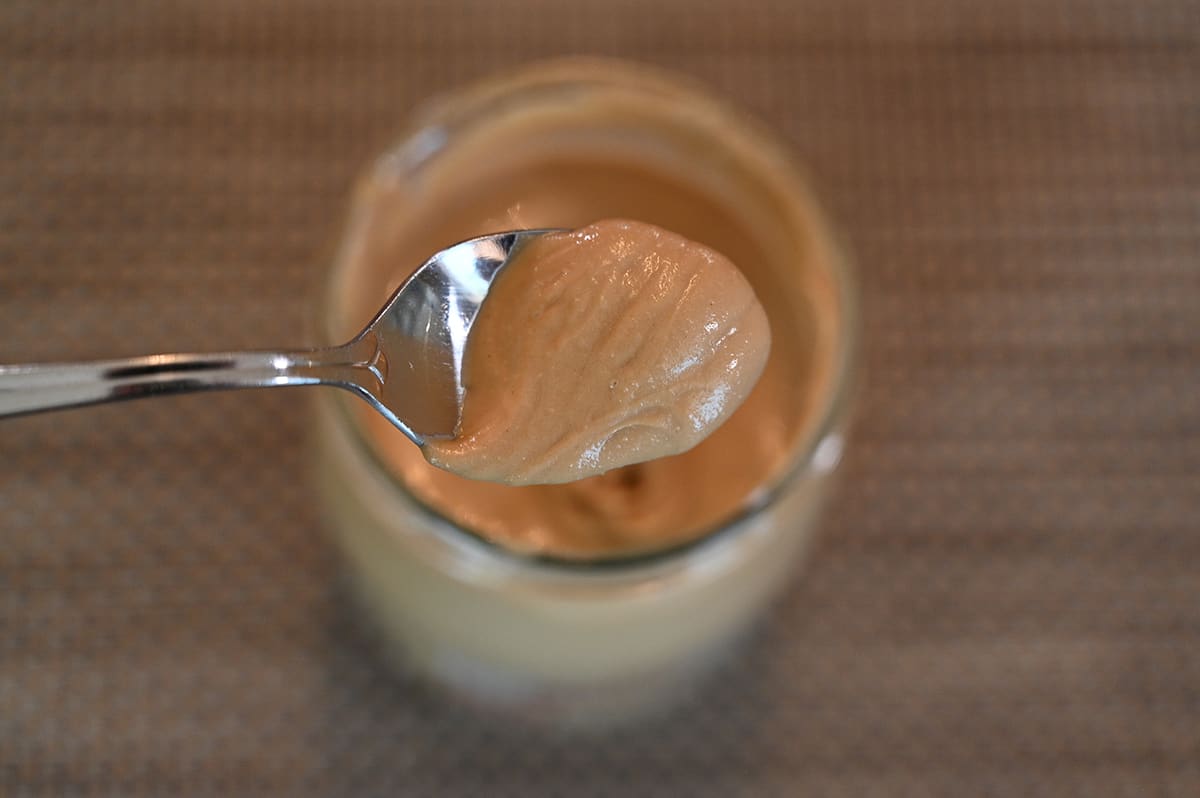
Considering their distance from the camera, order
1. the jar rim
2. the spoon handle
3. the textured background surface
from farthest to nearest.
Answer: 1. the textured background surface
2. the jar rim
3. the spoon handle

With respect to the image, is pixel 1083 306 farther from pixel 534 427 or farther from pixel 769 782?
pixel 534 427

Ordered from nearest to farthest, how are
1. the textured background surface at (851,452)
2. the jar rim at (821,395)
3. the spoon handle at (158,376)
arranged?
the spoon handle at (158,376) < the jar rim at (821,395) < the textured background surface at (851,452)

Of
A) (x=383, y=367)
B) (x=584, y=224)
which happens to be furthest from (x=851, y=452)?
(x=383, y=367)

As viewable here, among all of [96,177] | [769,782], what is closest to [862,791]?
[769,782]

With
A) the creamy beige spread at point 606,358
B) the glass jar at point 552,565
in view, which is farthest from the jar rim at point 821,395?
the creamy beige spread at point 606,358

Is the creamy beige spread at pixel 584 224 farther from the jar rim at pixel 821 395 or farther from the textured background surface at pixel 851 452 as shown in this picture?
the textured background surface at pixel 851 452

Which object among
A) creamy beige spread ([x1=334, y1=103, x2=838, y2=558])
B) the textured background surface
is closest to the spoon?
creamy beige spread ([x1=334, y1=103, x2=838, y2=558])

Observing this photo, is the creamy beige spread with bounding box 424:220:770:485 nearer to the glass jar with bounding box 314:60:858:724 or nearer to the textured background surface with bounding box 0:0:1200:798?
the glass jar with bounding box 314:60:858:724
